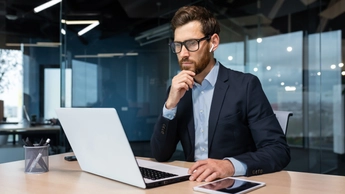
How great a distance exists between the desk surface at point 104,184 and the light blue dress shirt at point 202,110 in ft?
1.32

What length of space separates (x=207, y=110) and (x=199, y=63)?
0.79 feet

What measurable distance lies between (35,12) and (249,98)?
4299 mm

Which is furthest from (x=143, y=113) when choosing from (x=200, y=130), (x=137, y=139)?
(x=200, y=130)

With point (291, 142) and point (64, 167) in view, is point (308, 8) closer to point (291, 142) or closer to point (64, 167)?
point (291, 142)

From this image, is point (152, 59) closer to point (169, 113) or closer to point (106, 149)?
point (169, 113)

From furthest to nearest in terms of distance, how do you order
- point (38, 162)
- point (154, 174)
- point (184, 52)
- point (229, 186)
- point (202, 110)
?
1. point (202, 110)
2. point (184, 52)
3. point (38, 162)
4. point (154, 174)
5. point (229, 186)

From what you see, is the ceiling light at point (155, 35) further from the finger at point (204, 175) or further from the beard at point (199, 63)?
the finger at point (204, 175)

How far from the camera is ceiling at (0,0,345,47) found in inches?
168

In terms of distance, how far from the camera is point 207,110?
165 centimetres

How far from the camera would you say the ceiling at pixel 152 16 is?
428 centimetres

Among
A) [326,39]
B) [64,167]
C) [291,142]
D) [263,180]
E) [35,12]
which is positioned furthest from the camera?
[35,12]

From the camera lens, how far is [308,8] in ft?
14.1

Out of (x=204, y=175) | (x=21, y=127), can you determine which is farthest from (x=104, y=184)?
(x=21, y=127)

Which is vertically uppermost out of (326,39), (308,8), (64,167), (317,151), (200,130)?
(308,8)
